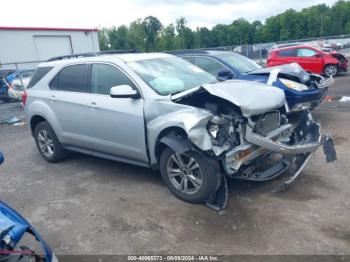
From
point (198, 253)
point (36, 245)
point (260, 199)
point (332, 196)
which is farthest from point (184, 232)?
point (332, 196)

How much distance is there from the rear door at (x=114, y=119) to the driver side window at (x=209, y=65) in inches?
143

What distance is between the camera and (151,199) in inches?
171

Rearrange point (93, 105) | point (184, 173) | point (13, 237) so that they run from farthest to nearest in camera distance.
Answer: point (93, 105), point (184, 173), point (13, 237)

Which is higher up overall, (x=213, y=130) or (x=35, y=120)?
(x=213, y=130)

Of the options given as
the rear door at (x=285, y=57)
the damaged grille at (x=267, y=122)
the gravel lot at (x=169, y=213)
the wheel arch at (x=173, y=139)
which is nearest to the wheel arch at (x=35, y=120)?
the gravel lot at (x=169, y=213)

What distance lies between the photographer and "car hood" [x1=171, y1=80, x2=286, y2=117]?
12.3 feet

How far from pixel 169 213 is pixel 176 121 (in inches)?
41.5

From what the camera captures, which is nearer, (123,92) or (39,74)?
(123,92)

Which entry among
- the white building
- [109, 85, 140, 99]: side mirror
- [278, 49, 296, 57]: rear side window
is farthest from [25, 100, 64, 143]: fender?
the white building

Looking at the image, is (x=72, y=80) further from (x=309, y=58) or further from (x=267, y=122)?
(x=309, y=58)

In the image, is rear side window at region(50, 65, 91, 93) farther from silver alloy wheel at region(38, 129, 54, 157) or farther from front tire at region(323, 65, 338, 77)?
front tire at region(323, 65, 338, 77)

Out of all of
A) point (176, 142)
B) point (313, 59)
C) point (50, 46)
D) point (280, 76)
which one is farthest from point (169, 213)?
point (50, 46)

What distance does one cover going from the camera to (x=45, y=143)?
6.02 metres

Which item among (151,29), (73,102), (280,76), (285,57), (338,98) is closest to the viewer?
(73,102)
